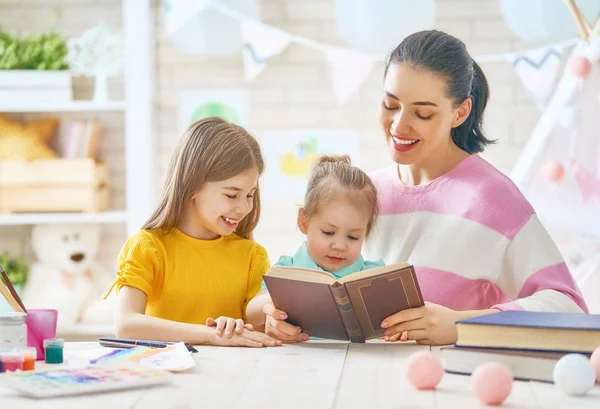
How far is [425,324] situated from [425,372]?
1.21 ft

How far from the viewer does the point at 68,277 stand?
Answer: 14.1ft

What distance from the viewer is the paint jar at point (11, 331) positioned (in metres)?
1.61

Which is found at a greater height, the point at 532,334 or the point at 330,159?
the point at 330,159

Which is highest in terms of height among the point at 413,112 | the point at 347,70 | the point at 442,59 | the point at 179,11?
the point at 179,11

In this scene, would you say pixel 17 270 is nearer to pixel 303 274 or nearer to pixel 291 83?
pixel 291 83

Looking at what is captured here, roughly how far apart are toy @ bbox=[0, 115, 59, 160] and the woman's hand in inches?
106

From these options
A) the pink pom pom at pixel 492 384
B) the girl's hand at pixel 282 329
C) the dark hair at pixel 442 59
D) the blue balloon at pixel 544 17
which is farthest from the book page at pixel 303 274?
the blue balloon at pixel 544 17

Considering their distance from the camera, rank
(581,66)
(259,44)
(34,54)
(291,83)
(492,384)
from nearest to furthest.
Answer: (492,384) < (581,66) < (34,54) < (259,44) < (291,83)

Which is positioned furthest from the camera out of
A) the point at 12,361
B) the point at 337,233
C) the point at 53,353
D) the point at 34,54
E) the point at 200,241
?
the point at 34,54

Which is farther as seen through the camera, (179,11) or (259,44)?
(259,44)

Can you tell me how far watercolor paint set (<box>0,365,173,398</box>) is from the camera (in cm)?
132

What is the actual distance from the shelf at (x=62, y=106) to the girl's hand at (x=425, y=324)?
2.80 m

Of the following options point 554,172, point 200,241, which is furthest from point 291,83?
point 200,241

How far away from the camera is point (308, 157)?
4.36 metres
